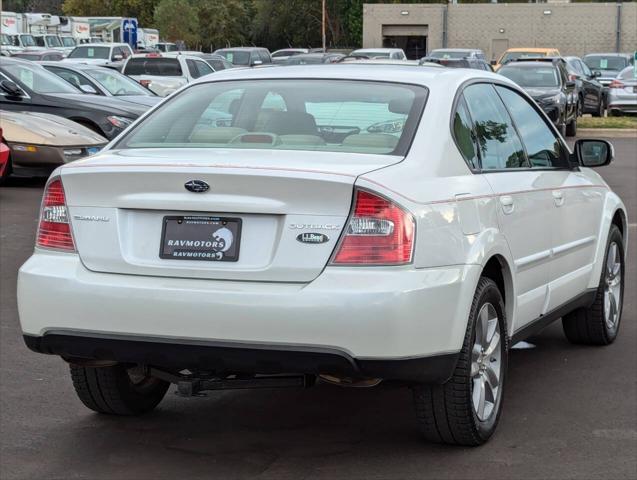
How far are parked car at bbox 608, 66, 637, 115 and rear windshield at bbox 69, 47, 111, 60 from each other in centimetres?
1875

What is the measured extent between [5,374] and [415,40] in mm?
71199

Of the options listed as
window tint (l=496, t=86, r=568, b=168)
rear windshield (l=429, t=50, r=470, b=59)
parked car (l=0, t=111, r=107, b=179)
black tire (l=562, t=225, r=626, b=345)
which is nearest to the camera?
window tint (l=496, t=86, r=568, b=168)

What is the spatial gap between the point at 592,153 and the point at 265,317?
3.19 meters

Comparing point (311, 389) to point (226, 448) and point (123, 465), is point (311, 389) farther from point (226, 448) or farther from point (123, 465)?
point (123, 465)

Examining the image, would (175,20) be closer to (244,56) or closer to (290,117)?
(244,56)

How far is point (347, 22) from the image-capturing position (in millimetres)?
89938

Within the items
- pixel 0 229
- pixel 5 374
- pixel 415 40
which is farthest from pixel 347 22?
pixel 5 374

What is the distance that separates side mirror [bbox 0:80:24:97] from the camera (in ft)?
54.7

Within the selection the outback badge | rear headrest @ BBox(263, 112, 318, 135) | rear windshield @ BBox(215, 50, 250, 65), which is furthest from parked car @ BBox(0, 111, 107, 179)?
rear windshield @ BBox(215, 50, 250, 65)

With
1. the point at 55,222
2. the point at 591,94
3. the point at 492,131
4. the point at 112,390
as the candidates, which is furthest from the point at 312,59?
the point at 55,222

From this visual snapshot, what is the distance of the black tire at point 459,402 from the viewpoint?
4883 millimetres

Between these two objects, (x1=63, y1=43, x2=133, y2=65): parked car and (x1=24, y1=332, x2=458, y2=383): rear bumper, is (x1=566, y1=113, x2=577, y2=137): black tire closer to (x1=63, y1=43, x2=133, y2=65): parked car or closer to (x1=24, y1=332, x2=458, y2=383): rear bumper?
(x1=63, y1=43, x2=133, y2=65): parked car

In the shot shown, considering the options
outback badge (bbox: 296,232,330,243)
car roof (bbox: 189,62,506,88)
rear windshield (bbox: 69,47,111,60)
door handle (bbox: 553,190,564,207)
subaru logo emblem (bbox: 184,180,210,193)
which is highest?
car roof (bbox: 189,62,506,88)

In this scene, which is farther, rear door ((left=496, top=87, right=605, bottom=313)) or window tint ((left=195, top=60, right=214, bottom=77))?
window tint ((left=195, top=60, right=214, bottom=77))
